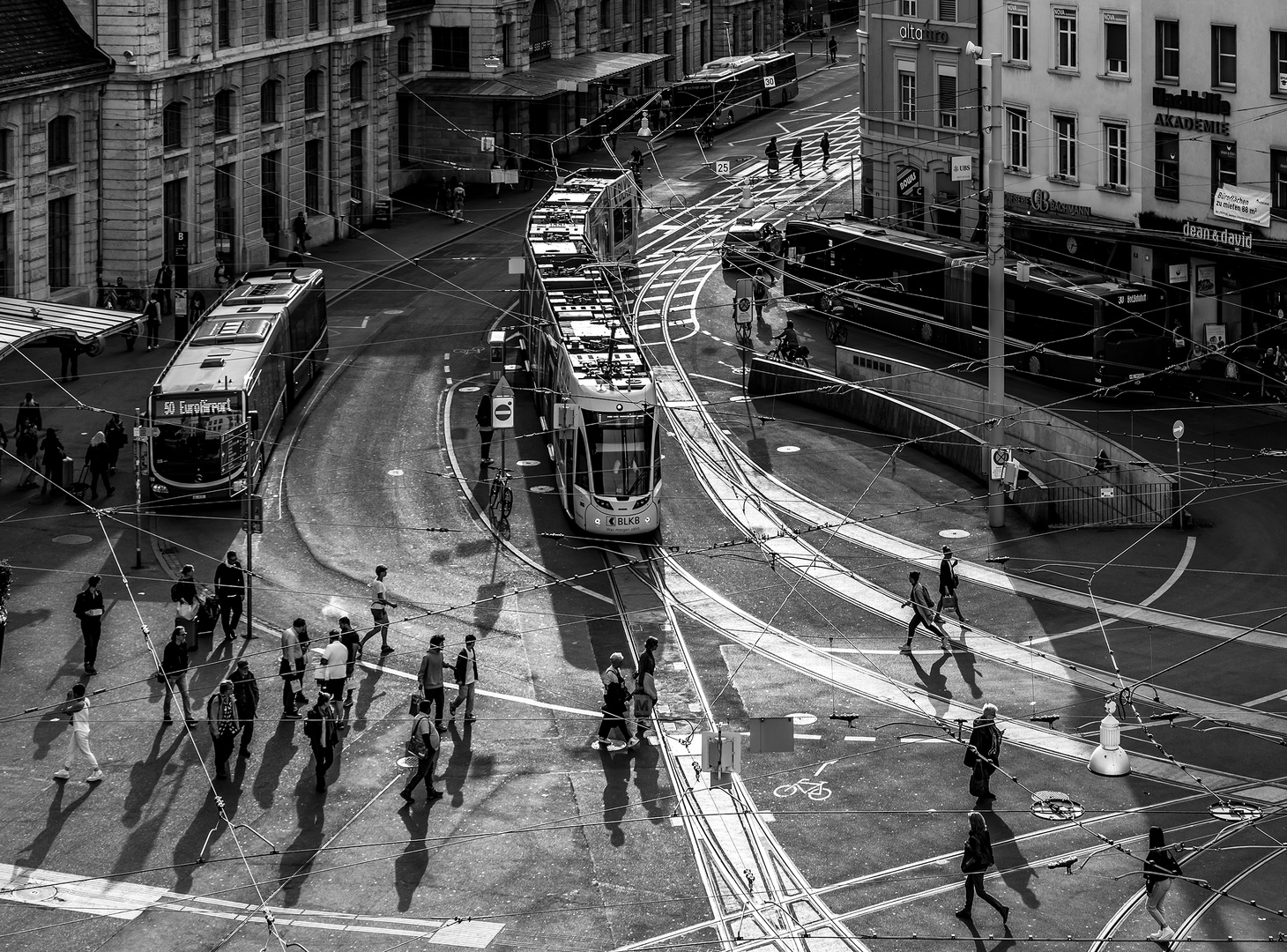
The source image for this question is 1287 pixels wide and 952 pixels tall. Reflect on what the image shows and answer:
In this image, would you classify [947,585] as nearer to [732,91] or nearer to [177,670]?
[177,670]

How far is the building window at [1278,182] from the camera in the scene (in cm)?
5862

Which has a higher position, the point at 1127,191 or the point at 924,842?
the point at 1127,191

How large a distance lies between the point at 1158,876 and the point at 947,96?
5149cm

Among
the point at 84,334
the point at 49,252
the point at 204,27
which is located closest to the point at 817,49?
the point at 204,27

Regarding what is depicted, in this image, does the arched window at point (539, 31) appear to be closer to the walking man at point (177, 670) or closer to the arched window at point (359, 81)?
the arched window at point (359, 81)

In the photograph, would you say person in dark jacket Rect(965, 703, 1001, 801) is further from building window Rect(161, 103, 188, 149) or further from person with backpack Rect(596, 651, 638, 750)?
building window Rect(161, 103, 188, 149)

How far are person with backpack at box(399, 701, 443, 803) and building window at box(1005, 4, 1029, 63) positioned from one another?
42567mm

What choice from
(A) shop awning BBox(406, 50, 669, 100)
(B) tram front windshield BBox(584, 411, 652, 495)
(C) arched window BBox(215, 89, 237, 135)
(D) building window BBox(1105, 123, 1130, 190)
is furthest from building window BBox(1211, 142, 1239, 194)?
(A) shop awning BBox(406, 50, 669, 100)

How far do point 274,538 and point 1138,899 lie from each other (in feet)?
81.3

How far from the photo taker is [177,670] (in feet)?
123

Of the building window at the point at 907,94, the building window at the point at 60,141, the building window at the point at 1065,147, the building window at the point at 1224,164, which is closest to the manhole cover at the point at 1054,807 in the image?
the building window at the point at 1224,164

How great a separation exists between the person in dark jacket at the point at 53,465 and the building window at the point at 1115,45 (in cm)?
3536

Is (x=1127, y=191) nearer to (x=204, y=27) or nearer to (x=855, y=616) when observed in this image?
(x=855, y=616)

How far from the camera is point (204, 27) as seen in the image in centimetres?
7138
